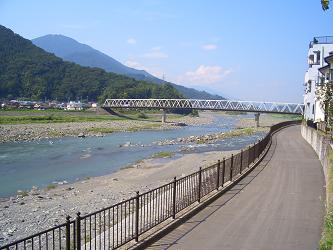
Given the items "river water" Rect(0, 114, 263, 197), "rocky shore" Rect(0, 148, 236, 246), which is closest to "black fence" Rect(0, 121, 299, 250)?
"rocky shore" Rect(0, 148, 236, 246)

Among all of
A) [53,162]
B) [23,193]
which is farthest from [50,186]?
[53,162]

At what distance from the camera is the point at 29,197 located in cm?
1889

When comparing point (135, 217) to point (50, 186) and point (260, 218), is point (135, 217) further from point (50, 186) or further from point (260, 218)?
point (50, 186)

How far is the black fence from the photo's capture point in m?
6.76

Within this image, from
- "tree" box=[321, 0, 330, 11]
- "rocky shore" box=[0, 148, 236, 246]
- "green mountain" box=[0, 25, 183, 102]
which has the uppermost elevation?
"green mountain" box=[0, 25, 183, 102]

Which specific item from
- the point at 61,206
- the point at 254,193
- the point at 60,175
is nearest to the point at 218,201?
the point at 254,193

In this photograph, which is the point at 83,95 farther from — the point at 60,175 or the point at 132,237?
A: the point at 132,237

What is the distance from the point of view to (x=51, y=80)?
16525 centimetres

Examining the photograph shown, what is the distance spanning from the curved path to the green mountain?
468ft

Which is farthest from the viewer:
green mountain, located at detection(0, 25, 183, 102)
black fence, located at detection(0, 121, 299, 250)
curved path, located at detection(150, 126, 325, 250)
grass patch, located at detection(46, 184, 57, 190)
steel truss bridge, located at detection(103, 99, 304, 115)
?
green mountain, located at detection(0, 25, 183, 102)

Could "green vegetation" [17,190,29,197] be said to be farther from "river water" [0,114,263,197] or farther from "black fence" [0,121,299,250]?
"black fence" [0,121,299,250]

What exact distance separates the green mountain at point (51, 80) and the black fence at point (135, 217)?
144 m

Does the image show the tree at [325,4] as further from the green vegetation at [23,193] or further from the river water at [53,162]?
the river water at [53,162]

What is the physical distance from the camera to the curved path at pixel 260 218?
8422 millimetres
